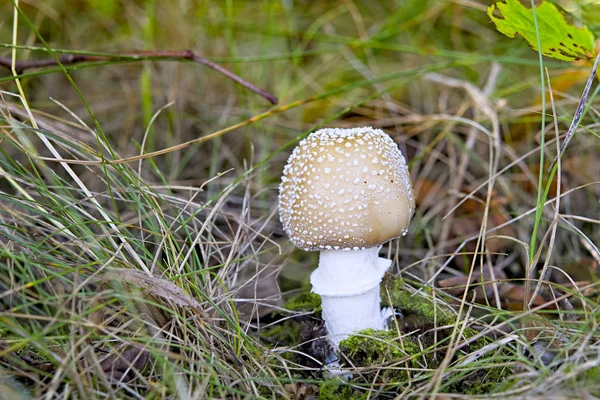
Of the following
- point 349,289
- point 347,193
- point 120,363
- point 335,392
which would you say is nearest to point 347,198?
point 347,193

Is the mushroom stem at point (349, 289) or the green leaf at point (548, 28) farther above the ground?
the green leaf at point (548, 28)

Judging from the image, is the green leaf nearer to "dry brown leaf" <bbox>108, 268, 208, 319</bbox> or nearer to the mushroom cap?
the mushroom cap

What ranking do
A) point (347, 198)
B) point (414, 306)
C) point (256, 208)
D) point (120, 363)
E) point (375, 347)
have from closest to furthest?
point (120, 363) → point (347, 198) → point (375, 347) → point (414, 306) → point (256, 208)

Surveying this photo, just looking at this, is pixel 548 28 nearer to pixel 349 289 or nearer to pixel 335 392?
pixel 349 289

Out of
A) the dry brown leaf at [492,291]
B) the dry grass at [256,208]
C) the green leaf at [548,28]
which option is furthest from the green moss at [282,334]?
the green leaf at [548,28]

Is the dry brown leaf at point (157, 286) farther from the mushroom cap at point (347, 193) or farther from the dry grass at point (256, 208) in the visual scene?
the mushroom cap at point (347, 193)

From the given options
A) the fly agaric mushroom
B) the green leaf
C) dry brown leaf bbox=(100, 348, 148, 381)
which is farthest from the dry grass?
the green leaf

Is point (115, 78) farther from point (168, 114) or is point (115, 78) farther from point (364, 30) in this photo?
point (364, 30)

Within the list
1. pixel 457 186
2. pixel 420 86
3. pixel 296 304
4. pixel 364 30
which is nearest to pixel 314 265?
pixel 296 304
